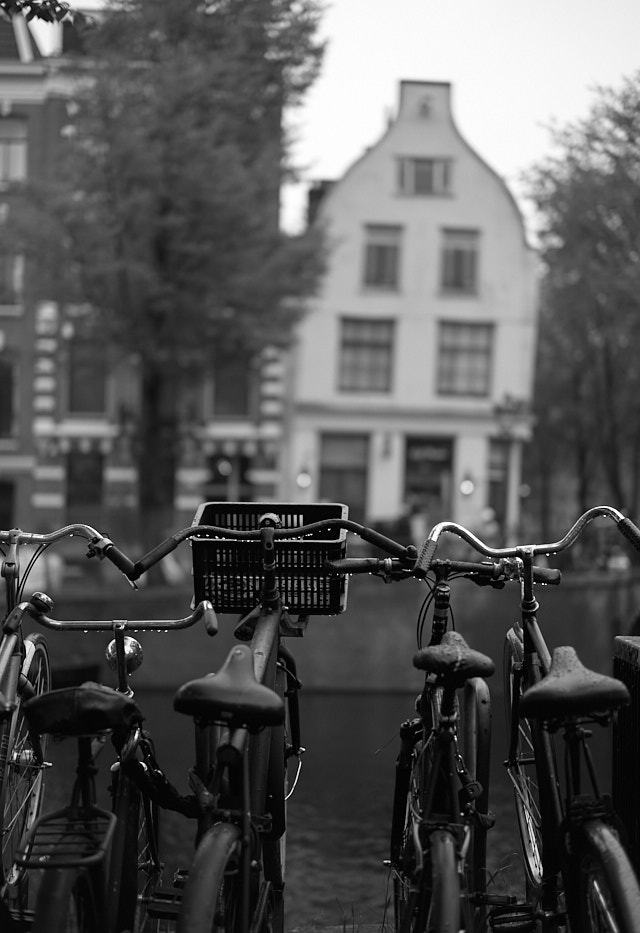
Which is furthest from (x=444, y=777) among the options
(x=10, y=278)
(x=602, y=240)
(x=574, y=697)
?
(x=10, y=278)

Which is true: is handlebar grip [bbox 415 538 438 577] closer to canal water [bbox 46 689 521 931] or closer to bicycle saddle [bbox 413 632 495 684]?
bicycle saddle [bbox 413 632 495 684]

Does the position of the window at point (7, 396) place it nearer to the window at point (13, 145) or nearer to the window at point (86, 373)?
the window at point (86, 373)

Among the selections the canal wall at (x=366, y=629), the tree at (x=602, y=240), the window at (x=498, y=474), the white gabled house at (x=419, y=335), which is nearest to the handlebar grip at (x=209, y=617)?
the canal wall at (x=366, y=629)

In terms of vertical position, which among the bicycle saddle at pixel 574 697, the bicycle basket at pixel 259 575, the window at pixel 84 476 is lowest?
the window at pixel 84 476

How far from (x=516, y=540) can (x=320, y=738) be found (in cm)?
1017

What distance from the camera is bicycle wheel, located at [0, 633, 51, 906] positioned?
3.12 m

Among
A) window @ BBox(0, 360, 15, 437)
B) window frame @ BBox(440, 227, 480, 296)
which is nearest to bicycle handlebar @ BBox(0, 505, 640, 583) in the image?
window @ BBox(0, 360, 15, 437)

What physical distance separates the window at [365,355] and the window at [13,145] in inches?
322

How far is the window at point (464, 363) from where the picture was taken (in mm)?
30922

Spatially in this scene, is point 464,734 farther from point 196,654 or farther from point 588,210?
point 588,210

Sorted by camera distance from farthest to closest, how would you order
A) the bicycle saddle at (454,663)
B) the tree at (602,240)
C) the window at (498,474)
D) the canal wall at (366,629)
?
1. the window at (498,474)
2. the canal wall at (366,629)
3. the tree at (602,240)
4. the bicycle saddle at (454,663)

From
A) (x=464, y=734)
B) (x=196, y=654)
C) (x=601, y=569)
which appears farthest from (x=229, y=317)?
(x=464, y=734)

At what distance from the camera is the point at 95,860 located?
7.88 ft

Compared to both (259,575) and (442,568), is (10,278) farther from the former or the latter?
(442,568)
